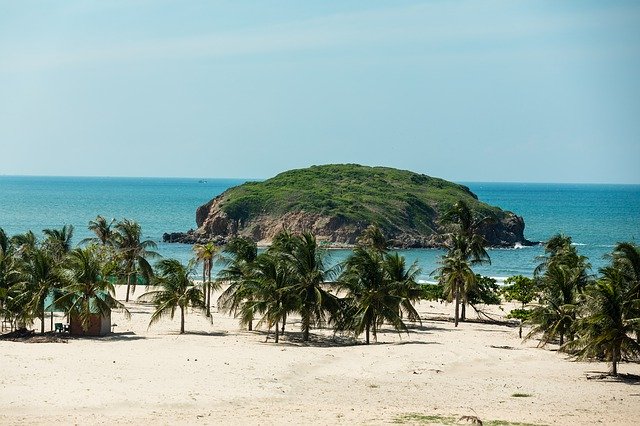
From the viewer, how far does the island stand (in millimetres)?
A: 135750

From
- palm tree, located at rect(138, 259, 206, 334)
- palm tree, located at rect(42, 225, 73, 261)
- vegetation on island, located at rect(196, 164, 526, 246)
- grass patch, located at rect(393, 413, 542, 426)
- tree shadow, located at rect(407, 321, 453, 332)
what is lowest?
tree shadow, located at rect(407, 321, 453, 332)

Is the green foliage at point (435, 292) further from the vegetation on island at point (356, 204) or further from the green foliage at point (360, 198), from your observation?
the green foliage at point (360, 198)

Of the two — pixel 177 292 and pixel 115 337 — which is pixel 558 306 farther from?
pixel 115 337

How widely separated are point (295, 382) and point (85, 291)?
15.0m

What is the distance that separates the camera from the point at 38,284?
4444cm

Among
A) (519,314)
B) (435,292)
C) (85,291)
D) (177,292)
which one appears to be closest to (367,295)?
(177,292)

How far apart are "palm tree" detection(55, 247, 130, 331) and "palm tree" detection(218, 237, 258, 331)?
6316 mm

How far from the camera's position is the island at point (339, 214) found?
136 m

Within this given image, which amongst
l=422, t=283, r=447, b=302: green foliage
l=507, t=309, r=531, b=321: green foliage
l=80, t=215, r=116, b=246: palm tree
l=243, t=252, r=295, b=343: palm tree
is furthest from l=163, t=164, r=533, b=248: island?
l=243, t=252, r=295, b=343: palm tree

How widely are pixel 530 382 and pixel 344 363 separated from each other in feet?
26.2

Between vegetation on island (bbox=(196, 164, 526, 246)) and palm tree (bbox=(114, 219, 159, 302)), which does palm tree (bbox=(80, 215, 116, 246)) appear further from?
vegetation on island (bbox=(196, 164, 526, 246))

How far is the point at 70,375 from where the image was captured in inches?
1318

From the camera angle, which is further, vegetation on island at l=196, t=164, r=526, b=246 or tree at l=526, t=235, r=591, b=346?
vegetation on island at l=196, t=164, r=526, b=246

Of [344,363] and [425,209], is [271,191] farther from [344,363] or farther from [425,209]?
[344,363]
